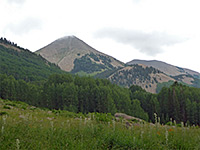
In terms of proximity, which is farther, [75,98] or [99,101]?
[99,101]

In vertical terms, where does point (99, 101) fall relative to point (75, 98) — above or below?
below

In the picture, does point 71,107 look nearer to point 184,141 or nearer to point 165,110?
point 165,110

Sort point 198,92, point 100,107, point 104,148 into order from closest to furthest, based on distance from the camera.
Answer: point 104,148 → point 100,107 → point 198,92

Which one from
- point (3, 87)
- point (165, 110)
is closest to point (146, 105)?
point (165, 110)

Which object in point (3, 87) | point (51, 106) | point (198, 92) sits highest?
point (198, 92)

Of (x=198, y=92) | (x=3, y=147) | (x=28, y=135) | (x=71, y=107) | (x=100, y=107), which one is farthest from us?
(x=198, y=92)

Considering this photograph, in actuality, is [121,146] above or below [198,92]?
below

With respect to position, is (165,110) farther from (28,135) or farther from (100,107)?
(28,135)

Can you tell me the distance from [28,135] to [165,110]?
86.4m

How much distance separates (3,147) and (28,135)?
133 cm

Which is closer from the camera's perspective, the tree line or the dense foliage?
the tree line

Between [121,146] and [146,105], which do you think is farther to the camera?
[146,105]

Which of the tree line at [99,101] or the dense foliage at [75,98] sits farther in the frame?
the dense foliage at [75,98]

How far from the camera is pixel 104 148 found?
18.9 ft
